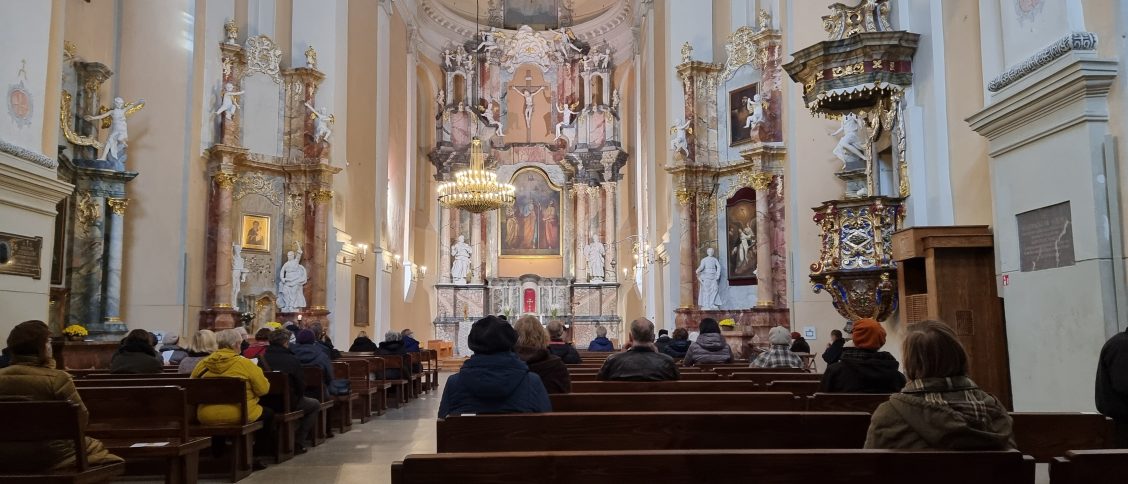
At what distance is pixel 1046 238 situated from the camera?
21.8ft

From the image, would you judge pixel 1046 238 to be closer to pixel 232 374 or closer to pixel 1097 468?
pixel 1097 468

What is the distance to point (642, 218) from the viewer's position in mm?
24797

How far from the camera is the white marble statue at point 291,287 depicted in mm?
17464

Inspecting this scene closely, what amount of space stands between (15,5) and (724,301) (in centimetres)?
1347

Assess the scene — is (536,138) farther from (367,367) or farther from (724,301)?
(367,367)

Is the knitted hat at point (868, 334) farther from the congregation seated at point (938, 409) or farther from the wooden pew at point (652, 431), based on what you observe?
the congregation seated at point (938, 409)

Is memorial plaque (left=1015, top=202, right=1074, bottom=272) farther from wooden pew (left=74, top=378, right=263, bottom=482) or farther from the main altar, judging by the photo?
the main altar

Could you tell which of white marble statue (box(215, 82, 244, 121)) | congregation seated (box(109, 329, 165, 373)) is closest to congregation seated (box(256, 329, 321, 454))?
congregation seated (box(109, 329, 165, 373))

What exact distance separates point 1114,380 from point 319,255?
15.8m

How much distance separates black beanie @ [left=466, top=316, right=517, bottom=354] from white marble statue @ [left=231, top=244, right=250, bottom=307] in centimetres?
1336

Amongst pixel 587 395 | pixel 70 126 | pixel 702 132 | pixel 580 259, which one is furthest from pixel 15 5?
pixel 580 259

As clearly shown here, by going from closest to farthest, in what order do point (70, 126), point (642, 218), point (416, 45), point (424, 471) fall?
1. point (424, 471)
2. point (70, 126)
3. point (642, 218)
4. point (416, 45)

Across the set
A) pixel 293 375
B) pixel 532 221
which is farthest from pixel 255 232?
pixel 532 221

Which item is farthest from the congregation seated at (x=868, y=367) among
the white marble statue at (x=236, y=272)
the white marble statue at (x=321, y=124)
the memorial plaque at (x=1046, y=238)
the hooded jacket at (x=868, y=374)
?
the white marble statue at (x=321, y=124)
